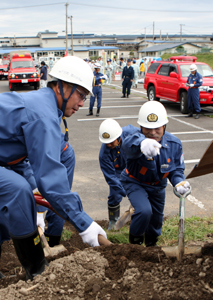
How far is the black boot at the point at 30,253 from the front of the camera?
263cm

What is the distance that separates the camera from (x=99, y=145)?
9.27 meters

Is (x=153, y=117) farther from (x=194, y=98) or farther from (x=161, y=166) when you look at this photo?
(x=194, y=98)

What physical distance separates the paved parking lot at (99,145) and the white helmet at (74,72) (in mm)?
2835

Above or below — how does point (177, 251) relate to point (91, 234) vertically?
below

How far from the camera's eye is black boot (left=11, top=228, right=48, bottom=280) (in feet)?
8.62

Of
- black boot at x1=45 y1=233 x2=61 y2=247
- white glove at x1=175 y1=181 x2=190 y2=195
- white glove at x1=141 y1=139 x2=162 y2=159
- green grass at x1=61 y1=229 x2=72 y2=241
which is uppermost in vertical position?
white glove at x1=141 y1=139 x2=162 y2=159

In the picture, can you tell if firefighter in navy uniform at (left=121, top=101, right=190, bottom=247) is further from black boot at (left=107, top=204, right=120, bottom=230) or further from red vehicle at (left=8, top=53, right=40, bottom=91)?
red vehicle at (left=8, top=53, right=40, bottom=91)

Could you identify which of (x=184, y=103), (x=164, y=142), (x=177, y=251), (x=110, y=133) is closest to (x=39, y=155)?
(x=177, y=251)

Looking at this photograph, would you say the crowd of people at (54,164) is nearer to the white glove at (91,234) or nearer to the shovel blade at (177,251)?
the white glove at (91,234)

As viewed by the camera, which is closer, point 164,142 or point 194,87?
point 164,142

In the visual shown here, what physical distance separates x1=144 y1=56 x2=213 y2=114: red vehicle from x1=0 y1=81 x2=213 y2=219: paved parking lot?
689mm

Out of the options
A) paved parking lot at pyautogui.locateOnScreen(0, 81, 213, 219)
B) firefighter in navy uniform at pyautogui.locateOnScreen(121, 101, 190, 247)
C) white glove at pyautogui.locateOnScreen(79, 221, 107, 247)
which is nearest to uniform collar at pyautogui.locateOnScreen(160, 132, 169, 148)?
firefighter in navy uniform at pyautogui.locateOnScreen(121, 101, 190, 247)

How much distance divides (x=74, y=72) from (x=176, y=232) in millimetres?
2713

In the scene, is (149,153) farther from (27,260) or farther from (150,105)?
(27,260)
